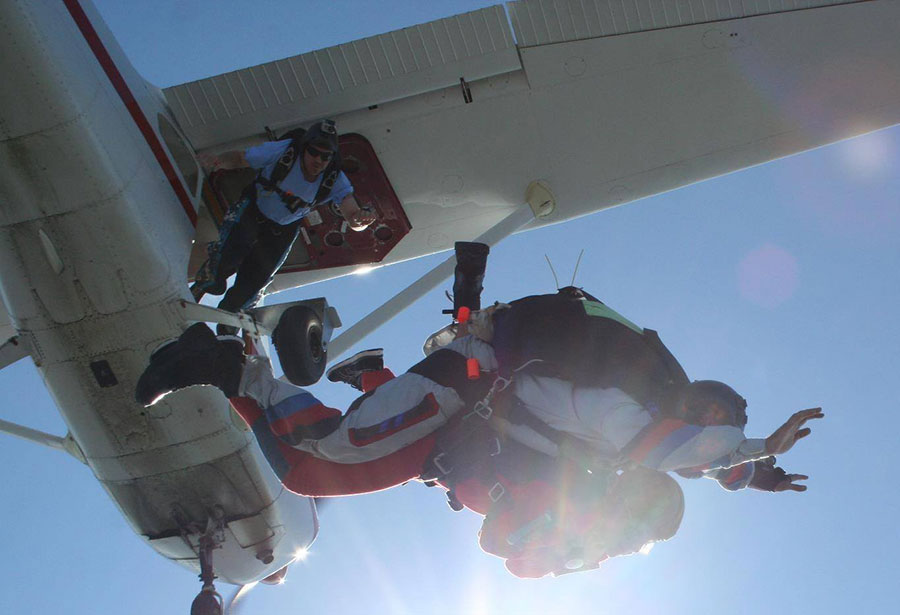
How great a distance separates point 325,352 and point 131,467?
1610mm

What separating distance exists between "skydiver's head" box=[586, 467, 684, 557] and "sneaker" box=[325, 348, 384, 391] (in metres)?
1.83

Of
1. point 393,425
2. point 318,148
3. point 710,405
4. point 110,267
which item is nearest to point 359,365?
point 393,425

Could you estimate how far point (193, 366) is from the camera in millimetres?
4938

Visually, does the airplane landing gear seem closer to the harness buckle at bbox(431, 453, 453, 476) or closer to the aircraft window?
the harness buckle at bbox(431, 453, 453, 476)

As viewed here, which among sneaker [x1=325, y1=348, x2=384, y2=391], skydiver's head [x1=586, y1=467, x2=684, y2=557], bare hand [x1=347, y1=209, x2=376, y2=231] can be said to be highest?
bare hand [x1=347, y1=209, x2=376, y2=231]

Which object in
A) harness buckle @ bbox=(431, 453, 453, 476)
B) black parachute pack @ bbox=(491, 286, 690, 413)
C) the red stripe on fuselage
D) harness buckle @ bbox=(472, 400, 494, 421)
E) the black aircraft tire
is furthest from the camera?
the red stripe on fuselage

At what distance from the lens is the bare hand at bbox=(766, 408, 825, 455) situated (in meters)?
4.44

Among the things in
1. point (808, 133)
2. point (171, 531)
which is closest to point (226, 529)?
point (171, 531)

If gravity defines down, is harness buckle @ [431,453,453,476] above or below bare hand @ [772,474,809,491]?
above

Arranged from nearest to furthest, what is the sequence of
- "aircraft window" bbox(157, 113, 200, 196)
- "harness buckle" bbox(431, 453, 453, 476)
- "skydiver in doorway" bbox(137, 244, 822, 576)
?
"skydiver in doorway" bbox(137, 244, 822, 576) → "harness buckle" bbox(431, 453, 453, 476) → "aircraft window" bbox(157, 113, 200, 196)

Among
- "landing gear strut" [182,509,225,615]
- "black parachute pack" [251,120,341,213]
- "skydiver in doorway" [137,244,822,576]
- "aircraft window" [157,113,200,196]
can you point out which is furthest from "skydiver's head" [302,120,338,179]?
"landing gear strut" [182,509,225,615]

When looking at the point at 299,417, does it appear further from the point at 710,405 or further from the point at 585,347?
the point at 710,405

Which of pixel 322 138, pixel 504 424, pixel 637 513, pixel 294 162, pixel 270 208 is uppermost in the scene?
pixel 322 138

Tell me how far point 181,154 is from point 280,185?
1.29 m
